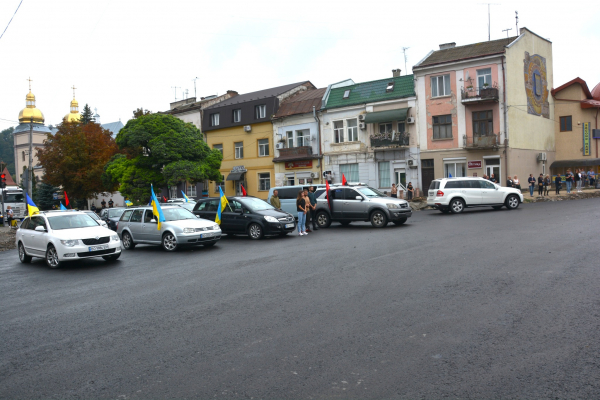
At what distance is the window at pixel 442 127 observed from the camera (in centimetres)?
3653

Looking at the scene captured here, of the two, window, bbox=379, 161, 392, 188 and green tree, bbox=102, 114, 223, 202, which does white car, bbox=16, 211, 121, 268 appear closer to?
green tree, bbox=102, 114, 223, 202

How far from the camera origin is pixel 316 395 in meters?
4.11

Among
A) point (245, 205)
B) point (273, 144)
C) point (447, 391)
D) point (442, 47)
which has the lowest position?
point (447, 391)

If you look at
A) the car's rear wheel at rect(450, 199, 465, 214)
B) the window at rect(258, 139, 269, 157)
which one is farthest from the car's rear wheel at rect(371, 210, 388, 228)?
the window at rect(258, 139, 269, 157)

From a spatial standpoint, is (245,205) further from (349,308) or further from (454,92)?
(454,92)

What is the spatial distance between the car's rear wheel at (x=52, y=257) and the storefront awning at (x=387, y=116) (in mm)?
29412

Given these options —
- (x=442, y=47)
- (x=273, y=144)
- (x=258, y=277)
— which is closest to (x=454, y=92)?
(x=442, y=47)

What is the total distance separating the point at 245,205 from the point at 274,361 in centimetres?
1366

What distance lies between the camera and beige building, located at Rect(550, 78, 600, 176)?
136 ft

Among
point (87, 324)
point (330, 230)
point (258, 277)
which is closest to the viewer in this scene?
point (87, 324)

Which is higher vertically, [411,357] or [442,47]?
[442,47]

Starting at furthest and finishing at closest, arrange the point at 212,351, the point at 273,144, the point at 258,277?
the point at 273,144 → the point at 258,277 → the point at 212,351

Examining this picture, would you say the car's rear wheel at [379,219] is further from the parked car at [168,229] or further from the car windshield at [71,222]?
the car windshield at [71,222]

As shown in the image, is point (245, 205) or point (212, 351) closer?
point (212, 351)
